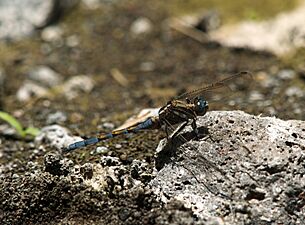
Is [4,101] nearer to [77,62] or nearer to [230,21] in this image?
[77,62]

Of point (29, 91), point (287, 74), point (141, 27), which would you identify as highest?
point (141, 27)

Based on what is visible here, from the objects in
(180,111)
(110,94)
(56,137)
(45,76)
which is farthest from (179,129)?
(45,76)

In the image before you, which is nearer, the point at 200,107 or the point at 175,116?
the point at 200,107

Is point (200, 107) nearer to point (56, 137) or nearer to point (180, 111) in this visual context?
point (180, 111)

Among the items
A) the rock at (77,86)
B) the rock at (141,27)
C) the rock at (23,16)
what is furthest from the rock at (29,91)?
the rock at (141,27)

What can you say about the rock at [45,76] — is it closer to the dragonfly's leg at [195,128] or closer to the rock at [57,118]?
the rock at [57,118]

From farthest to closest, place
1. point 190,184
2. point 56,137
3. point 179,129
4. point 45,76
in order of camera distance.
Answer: point 45,76, point 56,137, point 179,129, point 190,184

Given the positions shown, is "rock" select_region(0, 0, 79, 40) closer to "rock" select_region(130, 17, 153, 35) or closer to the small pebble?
"rock" select_region(130, 17, 153, 35)

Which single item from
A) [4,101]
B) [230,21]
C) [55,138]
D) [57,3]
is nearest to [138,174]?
A: [55,138]
